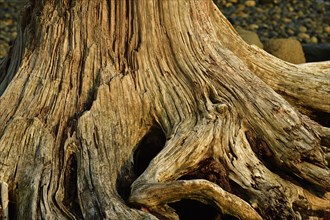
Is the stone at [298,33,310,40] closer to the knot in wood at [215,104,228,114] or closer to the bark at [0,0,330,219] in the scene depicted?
the bark at [0,0,330,219]

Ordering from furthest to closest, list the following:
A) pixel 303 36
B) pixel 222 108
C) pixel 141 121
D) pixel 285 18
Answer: pixel 285 18
pixel 303 36
pixel 141 121
pixel 222 108

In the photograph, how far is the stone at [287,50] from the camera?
9.78 m

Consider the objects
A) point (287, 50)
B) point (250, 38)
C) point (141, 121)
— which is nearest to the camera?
point (141, 121)

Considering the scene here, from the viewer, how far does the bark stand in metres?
4.57

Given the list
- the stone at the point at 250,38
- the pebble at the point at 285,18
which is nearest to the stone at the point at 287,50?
the stone at the point at 250,38

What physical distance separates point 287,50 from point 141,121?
537cm

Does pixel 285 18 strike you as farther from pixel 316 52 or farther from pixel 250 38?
pixel 316 52

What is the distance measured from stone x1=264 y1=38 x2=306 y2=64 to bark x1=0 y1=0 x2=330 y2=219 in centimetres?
467

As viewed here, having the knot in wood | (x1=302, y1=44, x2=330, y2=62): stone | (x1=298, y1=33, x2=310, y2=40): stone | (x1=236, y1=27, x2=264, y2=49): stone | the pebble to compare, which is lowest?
the knot in wood

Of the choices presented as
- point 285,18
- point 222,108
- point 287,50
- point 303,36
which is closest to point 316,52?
point 287,50

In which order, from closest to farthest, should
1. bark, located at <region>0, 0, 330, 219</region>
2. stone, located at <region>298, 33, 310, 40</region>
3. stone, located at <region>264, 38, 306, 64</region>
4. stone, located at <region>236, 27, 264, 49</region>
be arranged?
bark, located at <region>0, 0, 330, 219</region>
stone, located at <region>264, 38, 306, 64</region>
stone, located at <region>236, 27, 264, 49</region>
stone, located at <region>298, 33, 310, 40</region>

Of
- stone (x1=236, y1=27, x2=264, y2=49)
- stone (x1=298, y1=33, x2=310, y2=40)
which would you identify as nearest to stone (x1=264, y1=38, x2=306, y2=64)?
stone (x1=236, y1=27, x2=264, y2=49)

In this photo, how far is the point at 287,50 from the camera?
9867 millimetres

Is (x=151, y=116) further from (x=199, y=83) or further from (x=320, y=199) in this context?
(x=320, y=199)
